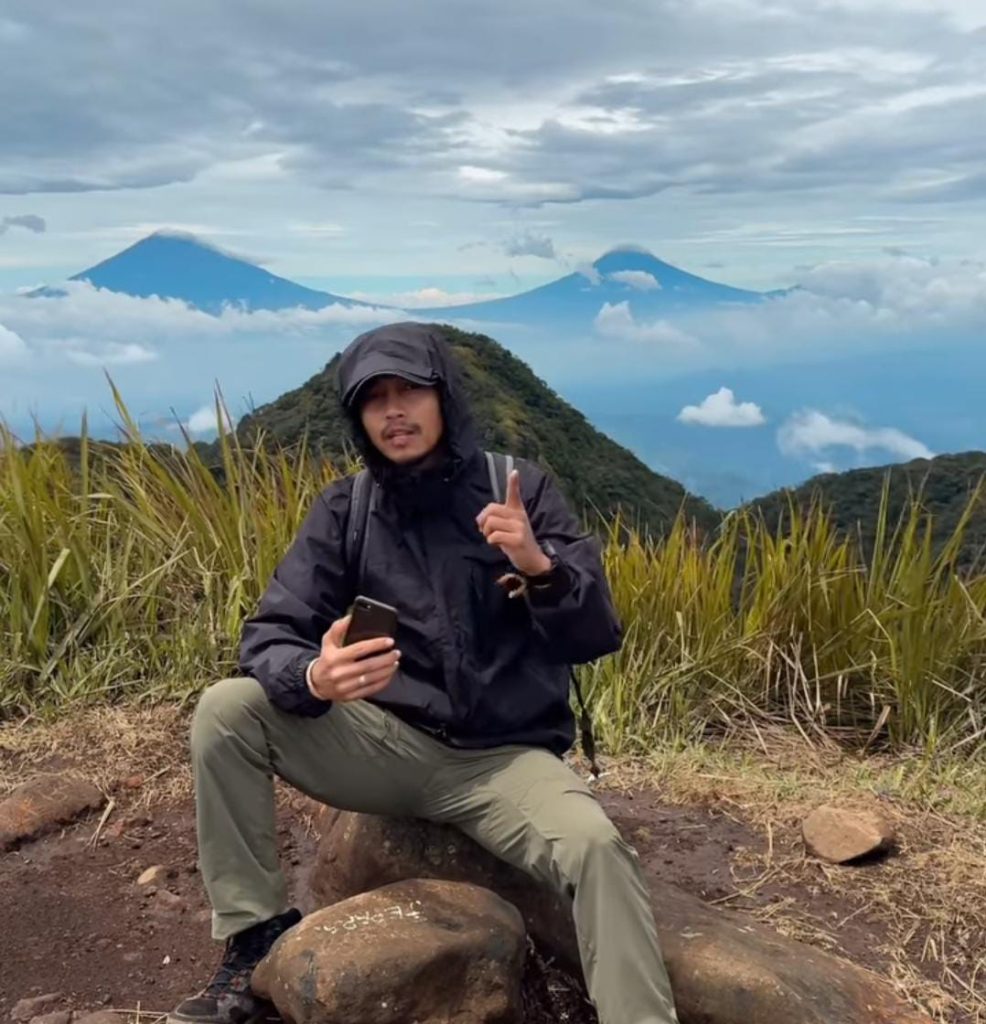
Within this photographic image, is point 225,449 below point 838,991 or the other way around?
the other way around

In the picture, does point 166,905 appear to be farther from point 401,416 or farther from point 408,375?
point 408,375

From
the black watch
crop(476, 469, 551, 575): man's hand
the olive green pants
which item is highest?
crop(476, 469, 551, 575): man's hand

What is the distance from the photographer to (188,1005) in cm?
274

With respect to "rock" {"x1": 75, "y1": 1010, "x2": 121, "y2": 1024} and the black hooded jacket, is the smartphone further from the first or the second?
"rock" {"x1": 75, "y1": 1010, "x2": 121, "y2": 1024}

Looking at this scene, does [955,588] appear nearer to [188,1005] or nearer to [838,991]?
[838,991]

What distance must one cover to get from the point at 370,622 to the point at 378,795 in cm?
52

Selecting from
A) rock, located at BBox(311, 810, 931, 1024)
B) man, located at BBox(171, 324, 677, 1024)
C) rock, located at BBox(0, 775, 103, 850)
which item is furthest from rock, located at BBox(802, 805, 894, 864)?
rock, located at BBox(0, 775, 103, 850)

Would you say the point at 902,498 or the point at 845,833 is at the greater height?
the point at 902,498

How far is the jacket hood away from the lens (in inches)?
114

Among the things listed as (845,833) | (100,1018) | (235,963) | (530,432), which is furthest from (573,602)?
(530,432)

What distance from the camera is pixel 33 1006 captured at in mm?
2961

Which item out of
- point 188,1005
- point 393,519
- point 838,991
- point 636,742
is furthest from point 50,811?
point 838,991

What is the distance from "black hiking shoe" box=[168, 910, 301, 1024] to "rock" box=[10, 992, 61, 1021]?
362 millimetres

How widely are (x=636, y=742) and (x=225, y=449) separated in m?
2.26
